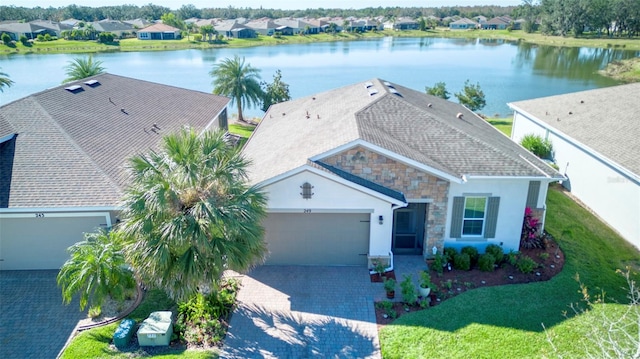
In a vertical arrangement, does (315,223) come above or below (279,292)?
above

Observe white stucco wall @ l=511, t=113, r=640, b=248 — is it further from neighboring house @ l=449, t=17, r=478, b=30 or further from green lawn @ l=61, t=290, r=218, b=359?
neighboring house @ l=449, t=17, r=478, b=30

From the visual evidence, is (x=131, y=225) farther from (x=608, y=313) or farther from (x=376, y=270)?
(x=608, y=313)

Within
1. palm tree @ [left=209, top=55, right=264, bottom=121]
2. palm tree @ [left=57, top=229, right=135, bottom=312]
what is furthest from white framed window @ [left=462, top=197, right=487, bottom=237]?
palm tree @ [left=209, top=55, right=264, bottom=121]

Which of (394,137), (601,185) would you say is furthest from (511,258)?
(601,185)

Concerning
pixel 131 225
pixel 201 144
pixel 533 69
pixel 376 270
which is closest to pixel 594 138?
pixel 376 270

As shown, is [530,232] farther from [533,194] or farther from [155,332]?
[155,332]

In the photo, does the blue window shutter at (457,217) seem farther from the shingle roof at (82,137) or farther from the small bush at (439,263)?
the shingle roof at (82,137)
